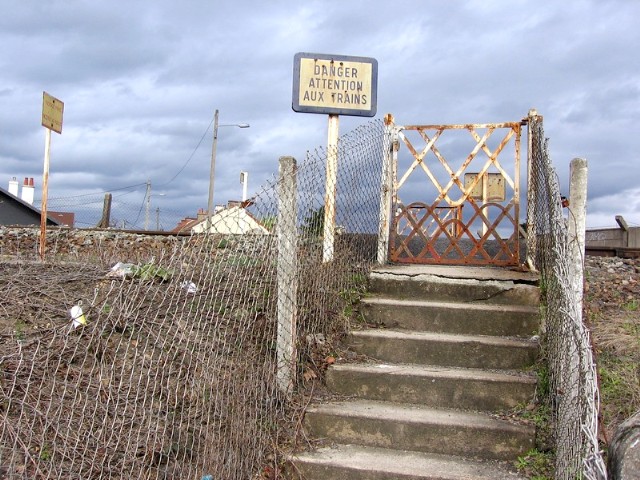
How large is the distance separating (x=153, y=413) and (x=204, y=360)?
1.75 ft

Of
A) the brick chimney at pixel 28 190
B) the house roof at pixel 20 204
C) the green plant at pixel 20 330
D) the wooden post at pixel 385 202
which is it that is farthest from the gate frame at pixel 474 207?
the brick chimney at pixel 28 190

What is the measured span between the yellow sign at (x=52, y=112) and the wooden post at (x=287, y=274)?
5.44 metres

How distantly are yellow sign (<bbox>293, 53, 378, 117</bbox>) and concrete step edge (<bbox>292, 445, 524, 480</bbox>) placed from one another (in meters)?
3.47

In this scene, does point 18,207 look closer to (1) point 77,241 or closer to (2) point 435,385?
(1) point 77,241

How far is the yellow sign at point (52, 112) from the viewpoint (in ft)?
26.5

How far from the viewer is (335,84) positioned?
5988mm

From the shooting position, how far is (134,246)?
9.62 m

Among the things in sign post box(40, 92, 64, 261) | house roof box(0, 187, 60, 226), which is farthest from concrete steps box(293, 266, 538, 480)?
house roof box(0, 187, 60, 226)

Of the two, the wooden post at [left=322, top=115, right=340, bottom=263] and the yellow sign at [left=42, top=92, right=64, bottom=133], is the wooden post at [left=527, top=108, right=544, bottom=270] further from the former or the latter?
the yellow sign at [left=42, top=92, right=64, bottom=133]

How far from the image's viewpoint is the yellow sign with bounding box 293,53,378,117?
5930 millimetres

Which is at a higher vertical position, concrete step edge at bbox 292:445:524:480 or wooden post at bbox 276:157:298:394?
wooden post at bbox 276:157:298:394

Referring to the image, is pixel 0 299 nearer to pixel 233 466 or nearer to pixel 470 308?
pixel 233 466

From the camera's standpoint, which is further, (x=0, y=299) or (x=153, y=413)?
(x=0, y=299)

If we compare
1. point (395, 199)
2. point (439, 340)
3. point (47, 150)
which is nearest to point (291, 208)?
point (439, 340)
